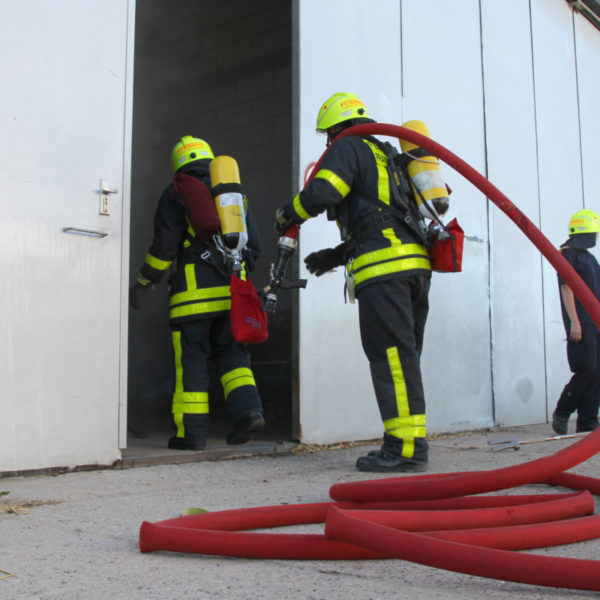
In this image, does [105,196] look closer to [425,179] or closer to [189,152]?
[189,152]

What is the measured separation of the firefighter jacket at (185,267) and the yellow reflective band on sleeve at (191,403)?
42 cm

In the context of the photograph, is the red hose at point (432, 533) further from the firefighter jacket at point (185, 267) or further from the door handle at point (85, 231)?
the firefighter jacket at point (185, 267)

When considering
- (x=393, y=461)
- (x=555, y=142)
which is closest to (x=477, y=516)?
(x=393, y=461)

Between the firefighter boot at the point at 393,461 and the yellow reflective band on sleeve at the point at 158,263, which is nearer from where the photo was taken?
the firefighter boot at the point at 393,461

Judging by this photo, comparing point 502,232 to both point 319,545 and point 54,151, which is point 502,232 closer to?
point 54,151

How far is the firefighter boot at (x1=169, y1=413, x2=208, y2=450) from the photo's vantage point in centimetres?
391

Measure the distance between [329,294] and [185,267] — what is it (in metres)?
0.99

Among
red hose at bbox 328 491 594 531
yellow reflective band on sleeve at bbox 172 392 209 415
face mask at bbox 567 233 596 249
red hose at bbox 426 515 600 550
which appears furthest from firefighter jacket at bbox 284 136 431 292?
face mask at bbox 567 233 596 249

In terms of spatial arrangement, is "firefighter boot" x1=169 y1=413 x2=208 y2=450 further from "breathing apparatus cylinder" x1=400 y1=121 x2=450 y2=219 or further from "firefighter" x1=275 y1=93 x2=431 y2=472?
"breathing apparatus cylinder" x1=400 y1=121 x2=450 y2=219

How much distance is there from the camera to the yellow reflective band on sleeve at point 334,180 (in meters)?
3.34

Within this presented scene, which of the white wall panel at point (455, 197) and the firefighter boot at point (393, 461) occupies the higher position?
the white wall panel at point (455, 197)

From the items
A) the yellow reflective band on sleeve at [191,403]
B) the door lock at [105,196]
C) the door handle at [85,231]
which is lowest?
the yellow reflective band on sleeve at [191,403]

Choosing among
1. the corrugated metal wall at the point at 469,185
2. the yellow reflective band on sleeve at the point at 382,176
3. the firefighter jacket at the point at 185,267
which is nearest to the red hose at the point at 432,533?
the yellow reflective band on sleeve at the point at 382,176

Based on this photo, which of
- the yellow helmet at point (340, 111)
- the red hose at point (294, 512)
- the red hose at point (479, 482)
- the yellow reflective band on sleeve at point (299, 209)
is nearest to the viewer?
the red hose at point (294, 512)
